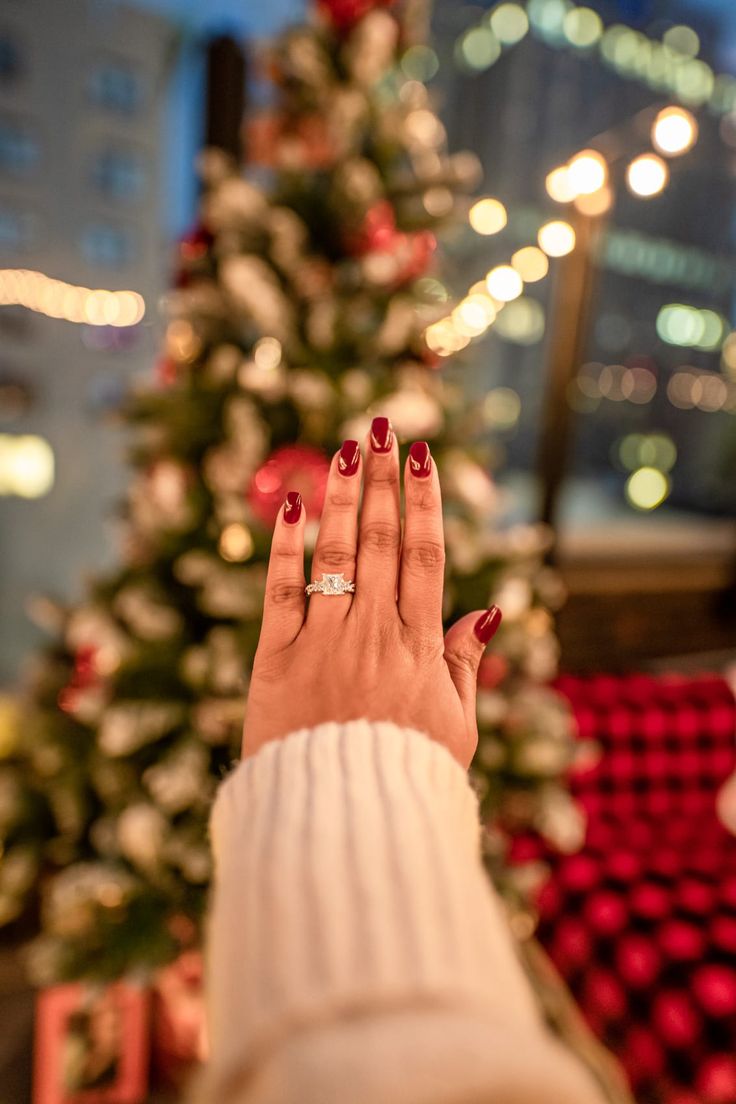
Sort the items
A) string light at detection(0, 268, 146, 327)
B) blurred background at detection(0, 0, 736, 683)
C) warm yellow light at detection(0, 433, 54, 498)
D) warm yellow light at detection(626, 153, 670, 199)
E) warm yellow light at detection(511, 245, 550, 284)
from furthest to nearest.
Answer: warm yellow light at detection(0, 433, 54, 498) → string light at detection(0, 268, 146, 327) → warm yellow light at detection(511, 245, 550, 284) → blurred background at detection(0, 0, 736, 683) → warm yellow light at detection(626, 153, 670, 199)

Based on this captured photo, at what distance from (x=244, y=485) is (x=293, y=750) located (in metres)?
0.77

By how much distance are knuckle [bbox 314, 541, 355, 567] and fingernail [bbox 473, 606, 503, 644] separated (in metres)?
0.11

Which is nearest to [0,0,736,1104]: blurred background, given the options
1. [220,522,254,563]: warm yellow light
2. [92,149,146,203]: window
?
[220,522,254,563]: warm yellow light

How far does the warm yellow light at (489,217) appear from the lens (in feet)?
6.28

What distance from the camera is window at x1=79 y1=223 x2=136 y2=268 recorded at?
19.1ft

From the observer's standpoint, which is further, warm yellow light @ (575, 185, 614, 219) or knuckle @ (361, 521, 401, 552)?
warm yellow light @ (575, 185, 614, 219)

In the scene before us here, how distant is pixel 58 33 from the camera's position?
3.57m

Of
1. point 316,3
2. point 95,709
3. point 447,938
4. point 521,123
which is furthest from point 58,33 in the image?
point 447,938

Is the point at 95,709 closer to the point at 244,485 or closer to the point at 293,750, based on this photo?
the point at 244,485

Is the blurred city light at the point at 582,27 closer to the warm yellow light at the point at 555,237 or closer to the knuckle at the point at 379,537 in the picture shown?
the warm yellow light at the point at 555,237

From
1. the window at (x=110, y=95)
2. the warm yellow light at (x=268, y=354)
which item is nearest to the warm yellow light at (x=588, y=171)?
the warm yellow light at (x=268, y=354)

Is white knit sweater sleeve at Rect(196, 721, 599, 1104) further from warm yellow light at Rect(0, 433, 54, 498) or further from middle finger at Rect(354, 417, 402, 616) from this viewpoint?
warm yellow light at Rect(0, 433, 54, 498)

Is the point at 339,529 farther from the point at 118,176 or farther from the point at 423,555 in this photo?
the point at 118,176

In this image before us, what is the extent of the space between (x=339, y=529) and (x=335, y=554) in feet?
0.06
